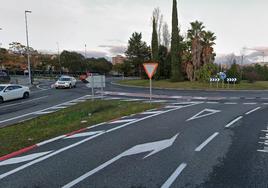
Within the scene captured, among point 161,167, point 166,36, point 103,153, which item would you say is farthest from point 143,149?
point 166,36

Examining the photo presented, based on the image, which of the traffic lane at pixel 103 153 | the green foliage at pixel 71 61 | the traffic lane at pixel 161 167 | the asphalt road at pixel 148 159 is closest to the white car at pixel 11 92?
the asphalt road at pixel 148 159

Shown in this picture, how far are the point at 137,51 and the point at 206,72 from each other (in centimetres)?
3045

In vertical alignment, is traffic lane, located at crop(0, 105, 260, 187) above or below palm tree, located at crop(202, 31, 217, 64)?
below

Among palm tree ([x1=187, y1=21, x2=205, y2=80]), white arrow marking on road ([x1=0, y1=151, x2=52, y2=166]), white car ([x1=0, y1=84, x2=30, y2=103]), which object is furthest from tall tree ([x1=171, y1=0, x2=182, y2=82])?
white arrow marking on road ([x1=0, y1=151, x2=52, y2=166])

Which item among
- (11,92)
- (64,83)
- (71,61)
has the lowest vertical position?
(11,92)

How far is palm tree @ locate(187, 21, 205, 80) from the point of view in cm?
4022

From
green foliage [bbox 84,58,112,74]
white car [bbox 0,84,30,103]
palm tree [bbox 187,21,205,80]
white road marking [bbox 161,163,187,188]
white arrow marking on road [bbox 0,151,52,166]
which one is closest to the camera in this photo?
white road marking [bbox 161,163,187,188]

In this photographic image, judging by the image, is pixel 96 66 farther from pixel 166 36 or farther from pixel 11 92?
pixel 11 92

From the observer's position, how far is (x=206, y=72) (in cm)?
3625

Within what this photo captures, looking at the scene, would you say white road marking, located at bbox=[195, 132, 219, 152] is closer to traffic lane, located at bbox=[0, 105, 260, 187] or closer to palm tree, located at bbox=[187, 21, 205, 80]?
traffic lane, located at bbox=[0, 105, 260, 187]

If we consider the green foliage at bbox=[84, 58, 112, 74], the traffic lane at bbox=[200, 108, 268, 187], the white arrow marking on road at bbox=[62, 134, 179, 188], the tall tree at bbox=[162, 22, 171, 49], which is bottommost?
the traffic lane at bbox=[200, 108, 268, 187]

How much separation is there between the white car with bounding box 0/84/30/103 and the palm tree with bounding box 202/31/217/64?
2977cm

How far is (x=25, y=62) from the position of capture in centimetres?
7288

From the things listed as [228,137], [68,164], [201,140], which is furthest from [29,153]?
[228,137]
